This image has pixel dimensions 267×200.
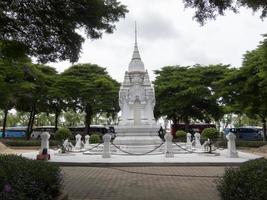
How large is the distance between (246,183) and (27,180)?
3.50m

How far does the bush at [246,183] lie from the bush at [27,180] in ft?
10.3

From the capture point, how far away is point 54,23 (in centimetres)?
1172

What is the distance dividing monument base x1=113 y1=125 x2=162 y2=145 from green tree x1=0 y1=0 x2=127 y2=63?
45.6 ft

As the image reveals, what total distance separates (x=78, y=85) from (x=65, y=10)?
35.2 meters

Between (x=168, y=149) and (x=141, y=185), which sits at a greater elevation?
(x=168, y=149)

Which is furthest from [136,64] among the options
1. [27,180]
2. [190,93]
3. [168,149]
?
[27,180]

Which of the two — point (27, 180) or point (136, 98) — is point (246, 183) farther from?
point (136, 98)

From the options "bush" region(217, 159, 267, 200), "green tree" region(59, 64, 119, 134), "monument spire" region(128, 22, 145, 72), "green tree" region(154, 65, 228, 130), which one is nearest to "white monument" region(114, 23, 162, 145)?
"monument spire" region(128, 22, 145, 72)

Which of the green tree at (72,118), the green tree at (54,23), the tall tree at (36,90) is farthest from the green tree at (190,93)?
the green tree at (54,23)

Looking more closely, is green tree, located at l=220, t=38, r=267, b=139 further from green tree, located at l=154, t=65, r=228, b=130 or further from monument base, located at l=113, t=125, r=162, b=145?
green tree, located at l=154, t=65, r=228, b=130

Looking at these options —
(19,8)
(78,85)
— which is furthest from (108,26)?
(78,85)

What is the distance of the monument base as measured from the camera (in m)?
26.4

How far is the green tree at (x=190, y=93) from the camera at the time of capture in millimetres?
44531

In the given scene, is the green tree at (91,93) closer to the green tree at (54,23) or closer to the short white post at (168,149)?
the short white post at (168,149)
